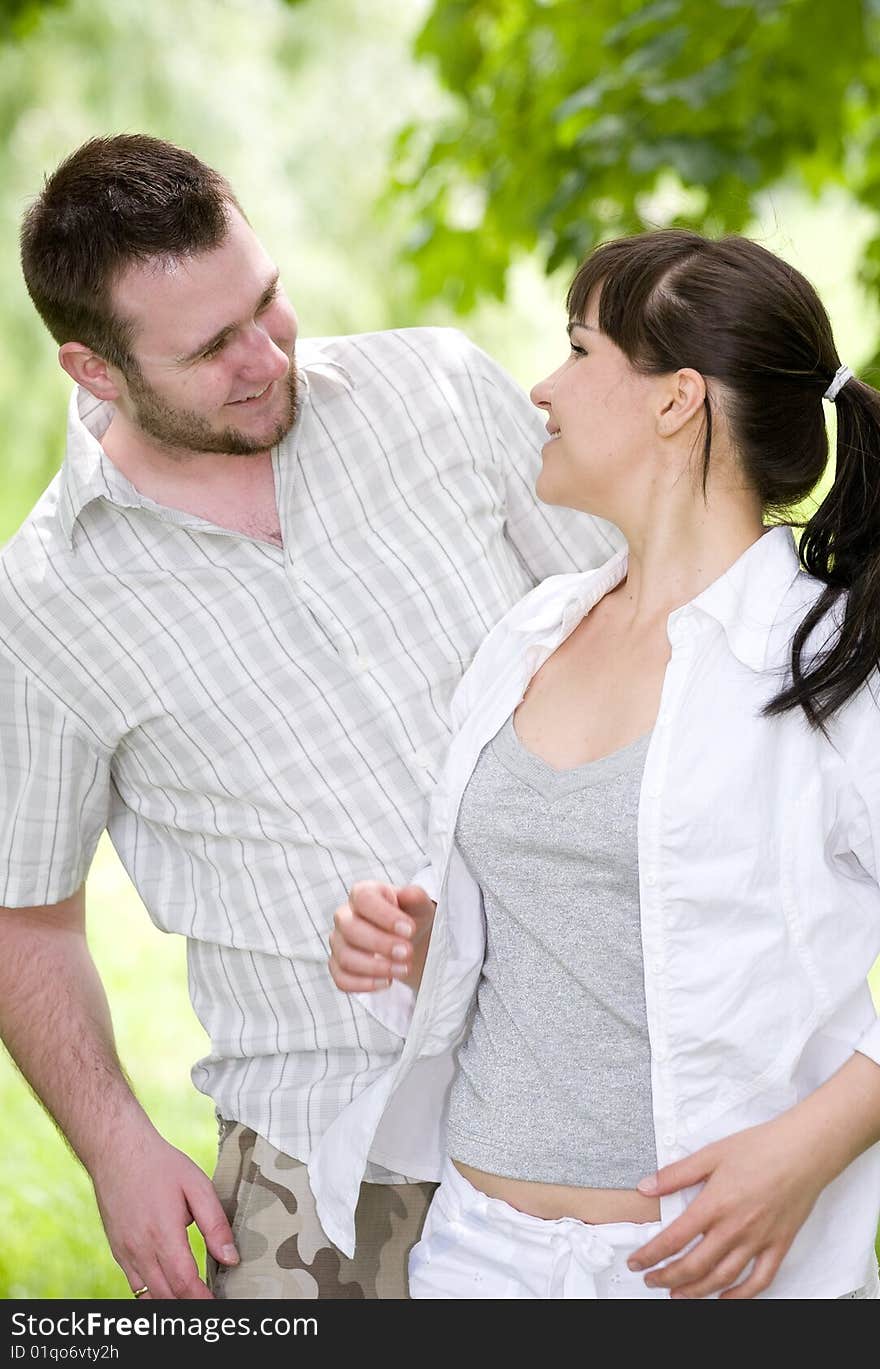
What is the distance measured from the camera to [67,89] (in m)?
7.86

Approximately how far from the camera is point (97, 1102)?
2217 millimetres

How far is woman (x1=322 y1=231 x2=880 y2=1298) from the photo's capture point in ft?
5.34

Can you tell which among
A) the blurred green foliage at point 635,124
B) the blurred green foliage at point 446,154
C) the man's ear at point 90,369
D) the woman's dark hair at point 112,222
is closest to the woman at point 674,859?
the blurred green foliage at point 446,154

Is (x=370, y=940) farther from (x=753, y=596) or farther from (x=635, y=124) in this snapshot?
(x=635, y=124)

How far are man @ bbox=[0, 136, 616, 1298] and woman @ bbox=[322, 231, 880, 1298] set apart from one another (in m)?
0.23

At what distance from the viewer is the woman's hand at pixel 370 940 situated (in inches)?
67.3

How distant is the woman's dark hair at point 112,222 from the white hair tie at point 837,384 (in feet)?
3.07

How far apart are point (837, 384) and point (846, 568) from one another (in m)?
0.22

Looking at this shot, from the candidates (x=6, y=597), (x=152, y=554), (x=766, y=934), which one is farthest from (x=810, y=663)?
(x=6, y=597)

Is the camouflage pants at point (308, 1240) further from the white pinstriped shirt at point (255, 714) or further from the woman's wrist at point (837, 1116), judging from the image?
the woman's wrist at point (837, 1116)

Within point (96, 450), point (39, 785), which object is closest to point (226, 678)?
point (39, 785)

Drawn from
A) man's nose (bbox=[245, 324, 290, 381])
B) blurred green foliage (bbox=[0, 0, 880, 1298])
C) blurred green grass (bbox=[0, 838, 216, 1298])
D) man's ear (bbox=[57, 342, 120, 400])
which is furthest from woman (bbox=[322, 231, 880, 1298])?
blurred green grass (bbox=[0, 838, 216, 1298])

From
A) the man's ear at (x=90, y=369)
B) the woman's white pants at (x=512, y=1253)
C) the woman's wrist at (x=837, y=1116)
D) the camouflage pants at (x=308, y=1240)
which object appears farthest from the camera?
the man's ear at (x=90, y=369)
